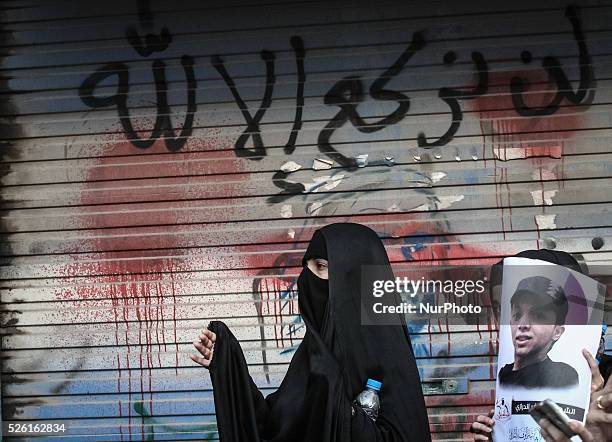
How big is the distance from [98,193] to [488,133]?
256cm

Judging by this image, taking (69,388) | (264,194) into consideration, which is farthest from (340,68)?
(69,388)

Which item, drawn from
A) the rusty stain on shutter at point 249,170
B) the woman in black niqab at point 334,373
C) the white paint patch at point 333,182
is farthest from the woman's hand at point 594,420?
the white paint patch at point 333,182

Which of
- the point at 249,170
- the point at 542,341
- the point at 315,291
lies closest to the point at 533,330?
the point at 542,341

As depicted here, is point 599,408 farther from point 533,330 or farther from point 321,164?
point 321,164

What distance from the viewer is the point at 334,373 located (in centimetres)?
370

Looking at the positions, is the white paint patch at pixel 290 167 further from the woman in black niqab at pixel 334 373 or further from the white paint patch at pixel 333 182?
the woman in black niqab at pixel 334 373

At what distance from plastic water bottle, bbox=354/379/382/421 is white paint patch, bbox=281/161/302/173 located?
2.46 metres

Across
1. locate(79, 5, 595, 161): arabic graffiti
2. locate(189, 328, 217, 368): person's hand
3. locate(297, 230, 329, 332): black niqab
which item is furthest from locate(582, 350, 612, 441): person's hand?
locate(79, 5, 595, 161): arabic graffiti

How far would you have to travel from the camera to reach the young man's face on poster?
3379 mm

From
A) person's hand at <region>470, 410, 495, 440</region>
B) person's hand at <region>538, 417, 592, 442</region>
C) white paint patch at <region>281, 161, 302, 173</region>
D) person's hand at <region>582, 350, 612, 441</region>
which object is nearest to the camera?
person's hand at <region>538, 417, 592, 442</region>

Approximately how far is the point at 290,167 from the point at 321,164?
201 millimetres

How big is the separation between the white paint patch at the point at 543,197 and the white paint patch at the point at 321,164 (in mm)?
1303

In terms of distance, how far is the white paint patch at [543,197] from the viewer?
590 cm

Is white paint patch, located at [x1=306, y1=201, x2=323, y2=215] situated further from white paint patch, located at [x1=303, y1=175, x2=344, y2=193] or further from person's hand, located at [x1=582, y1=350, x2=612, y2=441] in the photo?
person's hand, located at [x1=582, y1=350, x2=612, y2=441]
